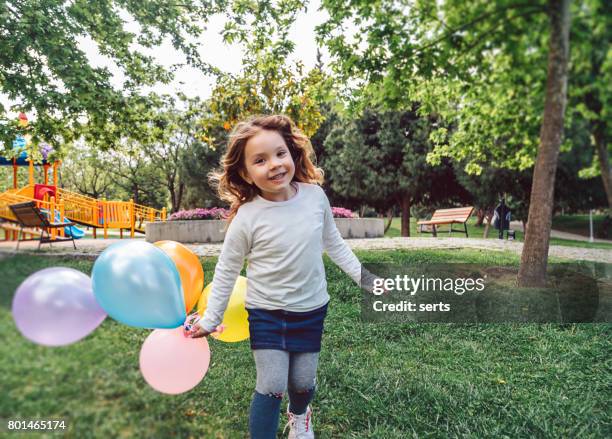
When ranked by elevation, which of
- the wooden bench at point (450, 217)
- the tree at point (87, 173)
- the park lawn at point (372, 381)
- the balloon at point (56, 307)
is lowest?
the park lawn at point (372, 381)

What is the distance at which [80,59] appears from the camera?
96.5 inches

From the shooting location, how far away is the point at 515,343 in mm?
3295

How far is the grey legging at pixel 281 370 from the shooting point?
1839 millimetres

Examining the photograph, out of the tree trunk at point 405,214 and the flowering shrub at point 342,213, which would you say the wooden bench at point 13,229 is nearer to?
the tree trunk at point 405,214

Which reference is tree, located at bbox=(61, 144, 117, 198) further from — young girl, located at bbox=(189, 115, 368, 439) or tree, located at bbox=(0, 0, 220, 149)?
young girl, located at bbox=(189, 115, 368, 439)

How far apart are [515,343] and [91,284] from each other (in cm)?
296

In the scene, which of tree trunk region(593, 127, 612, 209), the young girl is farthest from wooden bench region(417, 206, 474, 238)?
the young girl

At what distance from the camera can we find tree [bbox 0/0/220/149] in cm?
239

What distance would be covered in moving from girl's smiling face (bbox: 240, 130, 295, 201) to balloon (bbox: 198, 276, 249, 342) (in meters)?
0.61

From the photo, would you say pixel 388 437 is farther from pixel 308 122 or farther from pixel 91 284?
pixel 308 122

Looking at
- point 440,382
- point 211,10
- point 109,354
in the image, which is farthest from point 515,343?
point 211,10
